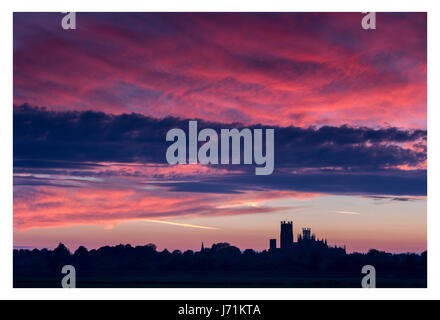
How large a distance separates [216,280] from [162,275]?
3.15m

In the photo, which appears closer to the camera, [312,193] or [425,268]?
[425,268]

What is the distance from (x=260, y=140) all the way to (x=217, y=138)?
6.96 ft

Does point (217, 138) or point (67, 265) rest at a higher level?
point (217, 138)

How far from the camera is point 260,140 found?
1243 inches

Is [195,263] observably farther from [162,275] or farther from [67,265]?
[67,265]

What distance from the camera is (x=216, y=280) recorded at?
3756 cm
